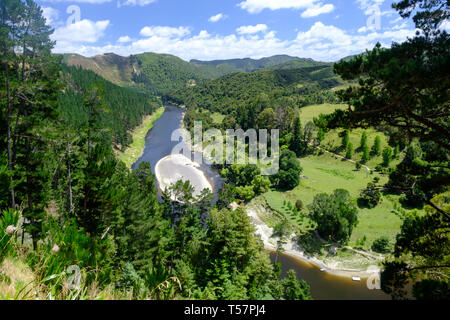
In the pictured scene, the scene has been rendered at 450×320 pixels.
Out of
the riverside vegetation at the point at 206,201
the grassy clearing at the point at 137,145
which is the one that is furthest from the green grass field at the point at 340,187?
the grassy clearing at the point at 137,145

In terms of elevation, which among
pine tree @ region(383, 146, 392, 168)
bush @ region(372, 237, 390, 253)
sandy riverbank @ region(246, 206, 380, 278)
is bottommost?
sandy riverbank @ region(246, 206, 380, 278)

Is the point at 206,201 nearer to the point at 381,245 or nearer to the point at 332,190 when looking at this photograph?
the point at 332,190

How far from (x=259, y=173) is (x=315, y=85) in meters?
123

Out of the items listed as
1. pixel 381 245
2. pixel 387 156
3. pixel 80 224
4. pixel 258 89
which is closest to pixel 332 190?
pixel 381 245

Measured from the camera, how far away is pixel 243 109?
114 meters

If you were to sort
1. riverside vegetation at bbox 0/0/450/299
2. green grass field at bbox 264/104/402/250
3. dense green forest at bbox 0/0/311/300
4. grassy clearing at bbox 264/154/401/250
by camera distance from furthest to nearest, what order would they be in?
green grass field at bbox 264/104/402/250 → grassy clearing at bbox 264/154/401/250 → riverside vegetation at bbox 0/0/450/299 → dense green forest at bbox 0/0/311/300

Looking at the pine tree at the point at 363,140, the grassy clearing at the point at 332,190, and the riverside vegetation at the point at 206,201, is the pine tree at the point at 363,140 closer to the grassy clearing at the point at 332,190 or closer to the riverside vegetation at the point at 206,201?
the grassy clearing at the point at 332,190

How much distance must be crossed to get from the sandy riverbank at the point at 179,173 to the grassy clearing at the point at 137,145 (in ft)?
31.0

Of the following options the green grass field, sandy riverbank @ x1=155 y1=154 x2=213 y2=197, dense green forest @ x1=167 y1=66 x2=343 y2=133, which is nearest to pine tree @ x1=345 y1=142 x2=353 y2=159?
the green grass field

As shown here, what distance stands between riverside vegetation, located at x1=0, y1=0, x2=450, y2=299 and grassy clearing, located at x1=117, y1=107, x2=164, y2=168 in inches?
1259

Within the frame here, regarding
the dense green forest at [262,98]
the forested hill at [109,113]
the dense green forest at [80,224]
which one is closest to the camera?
the dense green forest at [80,224]

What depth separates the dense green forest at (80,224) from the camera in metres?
5.30

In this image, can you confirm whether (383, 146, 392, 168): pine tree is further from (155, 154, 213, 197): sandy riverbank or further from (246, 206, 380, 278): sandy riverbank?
(155, 154, 213, 197): sandy riverbank

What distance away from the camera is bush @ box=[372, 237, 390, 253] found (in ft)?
127
